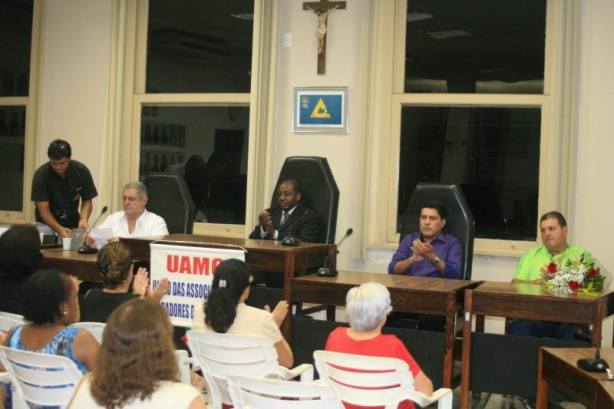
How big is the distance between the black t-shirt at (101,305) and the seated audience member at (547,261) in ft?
6.77

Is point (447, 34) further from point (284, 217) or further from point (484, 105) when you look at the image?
point (284, 217)

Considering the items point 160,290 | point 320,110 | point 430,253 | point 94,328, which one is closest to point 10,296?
point 160,290

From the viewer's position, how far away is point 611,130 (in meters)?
5.23

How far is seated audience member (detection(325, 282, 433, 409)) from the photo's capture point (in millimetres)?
2730

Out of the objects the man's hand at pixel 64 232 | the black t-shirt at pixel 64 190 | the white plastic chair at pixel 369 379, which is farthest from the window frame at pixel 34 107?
the white plastic chair at pixel 369 379

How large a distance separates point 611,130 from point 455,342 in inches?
85.7

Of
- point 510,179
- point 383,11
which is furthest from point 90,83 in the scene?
point 510,179

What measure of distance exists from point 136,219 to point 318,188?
123 cm

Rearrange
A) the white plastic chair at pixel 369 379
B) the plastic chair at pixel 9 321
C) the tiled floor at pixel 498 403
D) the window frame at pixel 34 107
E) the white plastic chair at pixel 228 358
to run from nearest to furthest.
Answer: the white plastic chair at pixel 369 379 → the white plastic chair at pixel 228 358 → the plastic chair at pixel 9 321 → the tiled floor at pixel 498 403 → the window frame at pixel 34 107

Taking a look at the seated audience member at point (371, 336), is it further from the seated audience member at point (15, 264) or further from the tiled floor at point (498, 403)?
the tiled floor at point (498, 403)

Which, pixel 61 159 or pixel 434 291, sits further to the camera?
pixel 61 159

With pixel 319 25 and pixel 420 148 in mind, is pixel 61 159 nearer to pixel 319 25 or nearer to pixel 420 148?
pixel 319 25

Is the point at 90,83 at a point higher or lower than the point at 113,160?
higher

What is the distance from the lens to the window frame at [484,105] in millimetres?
5238
